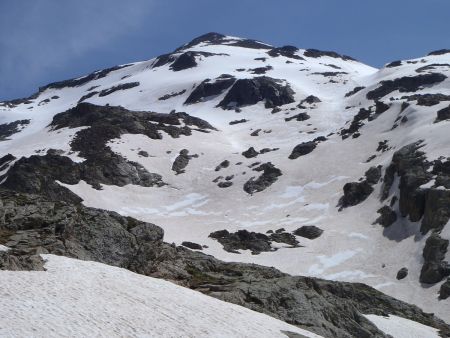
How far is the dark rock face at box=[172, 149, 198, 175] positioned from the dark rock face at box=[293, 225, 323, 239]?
44731 millimetres

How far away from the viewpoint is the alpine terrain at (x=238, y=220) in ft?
82.9

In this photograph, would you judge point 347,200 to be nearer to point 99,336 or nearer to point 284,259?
point 284,259

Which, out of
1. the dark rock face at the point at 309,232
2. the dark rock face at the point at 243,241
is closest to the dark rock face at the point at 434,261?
the dark rock face at the point at 309,232

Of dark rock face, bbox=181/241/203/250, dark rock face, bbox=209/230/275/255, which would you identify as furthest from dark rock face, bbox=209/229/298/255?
dark rock face, bbox=181/241/203/250

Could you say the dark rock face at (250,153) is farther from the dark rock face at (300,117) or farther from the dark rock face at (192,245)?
the dark rock face at (192,245)

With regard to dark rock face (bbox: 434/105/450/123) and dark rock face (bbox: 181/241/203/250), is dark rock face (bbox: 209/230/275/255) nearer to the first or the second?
dark rock face (bbox: 181/241/203/250)

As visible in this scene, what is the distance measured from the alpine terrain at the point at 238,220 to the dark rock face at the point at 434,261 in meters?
0.20

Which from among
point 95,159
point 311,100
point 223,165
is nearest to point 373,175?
point 223,165

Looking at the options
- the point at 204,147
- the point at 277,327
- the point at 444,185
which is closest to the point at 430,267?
the point at 444,185

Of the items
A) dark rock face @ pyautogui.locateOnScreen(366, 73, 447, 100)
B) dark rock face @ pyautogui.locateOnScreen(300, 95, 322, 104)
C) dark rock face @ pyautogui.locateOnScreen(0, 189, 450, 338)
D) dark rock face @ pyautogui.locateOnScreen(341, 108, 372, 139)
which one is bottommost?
dark rock face @ pyautogui.locateOnScreen(0, 189, 450, 338)

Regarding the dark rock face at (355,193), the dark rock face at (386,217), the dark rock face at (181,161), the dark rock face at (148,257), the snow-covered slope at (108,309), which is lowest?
the snow-covered slope at (108,309)

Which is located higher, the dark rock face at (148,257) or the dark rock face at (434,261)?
the dark rock face at (434,261)

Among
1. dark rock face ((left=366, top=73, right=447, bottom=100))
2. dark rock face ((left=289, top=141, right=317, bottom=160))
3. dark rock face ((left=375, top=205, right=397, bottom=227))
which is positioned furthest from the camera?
dark rock face ((left=366, top=73, right=447, bottom=100))

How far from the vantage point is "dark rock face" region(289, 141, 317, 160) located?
417 feet
